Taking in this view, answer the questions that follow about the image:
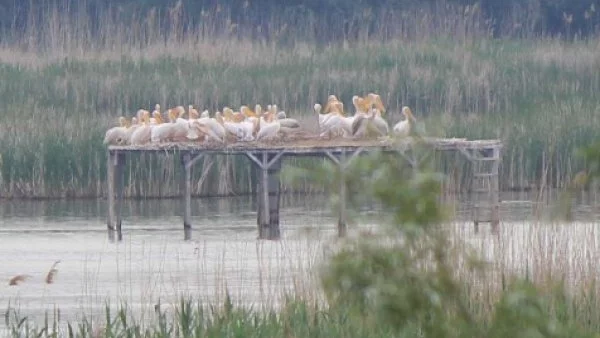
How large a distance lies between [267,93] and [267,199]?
10.1 metres

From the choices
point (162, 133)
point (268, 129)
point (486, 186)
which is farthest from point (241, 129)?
point (486, 186)

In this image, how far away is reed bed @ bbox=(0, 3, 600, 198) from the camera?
83.9 feet

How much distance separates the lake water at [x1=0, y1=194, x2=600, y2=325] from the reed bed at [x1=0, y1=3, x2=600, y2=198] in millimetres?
577

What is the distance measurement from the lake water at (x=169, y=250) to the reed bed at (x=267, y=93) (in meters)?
0.58

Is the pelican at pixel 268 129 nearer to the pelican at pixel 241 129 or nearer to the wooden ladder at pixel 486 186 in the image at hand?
the pelican at pixel 241 129

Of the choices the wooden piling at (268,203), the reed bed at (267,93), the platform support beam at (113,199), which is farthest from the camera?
the reed bed at (267,93)

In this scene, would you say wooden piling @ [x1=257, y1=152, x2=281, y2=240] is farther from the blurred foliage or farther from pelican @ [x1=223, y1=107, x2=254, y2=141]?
the blurred foliage

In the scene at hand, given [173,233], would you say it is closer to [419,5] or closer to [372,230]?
[372,230]

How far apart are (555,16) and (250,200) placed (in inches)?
848

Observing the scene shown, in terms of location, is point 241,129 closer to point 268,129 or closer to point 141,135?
point 268,129

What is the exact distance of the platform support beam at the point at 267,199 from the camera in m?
19.7

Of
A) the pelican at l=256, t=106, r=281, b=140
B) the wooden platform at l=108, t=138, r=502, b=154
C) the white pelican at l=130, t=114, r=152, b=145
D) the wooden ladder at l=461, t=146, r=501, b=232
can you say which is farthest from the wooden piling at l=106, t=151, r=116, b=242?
the wooden ladder at l=461, t=146, r=501, b=232

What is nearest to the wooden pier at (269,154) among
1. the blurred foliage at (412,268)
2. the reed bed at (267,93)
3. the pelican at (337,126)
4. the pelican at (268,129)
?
the pelican at (268,129)

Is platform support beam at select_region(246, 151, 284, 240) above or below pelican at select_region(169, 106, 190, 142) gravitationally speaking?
below
